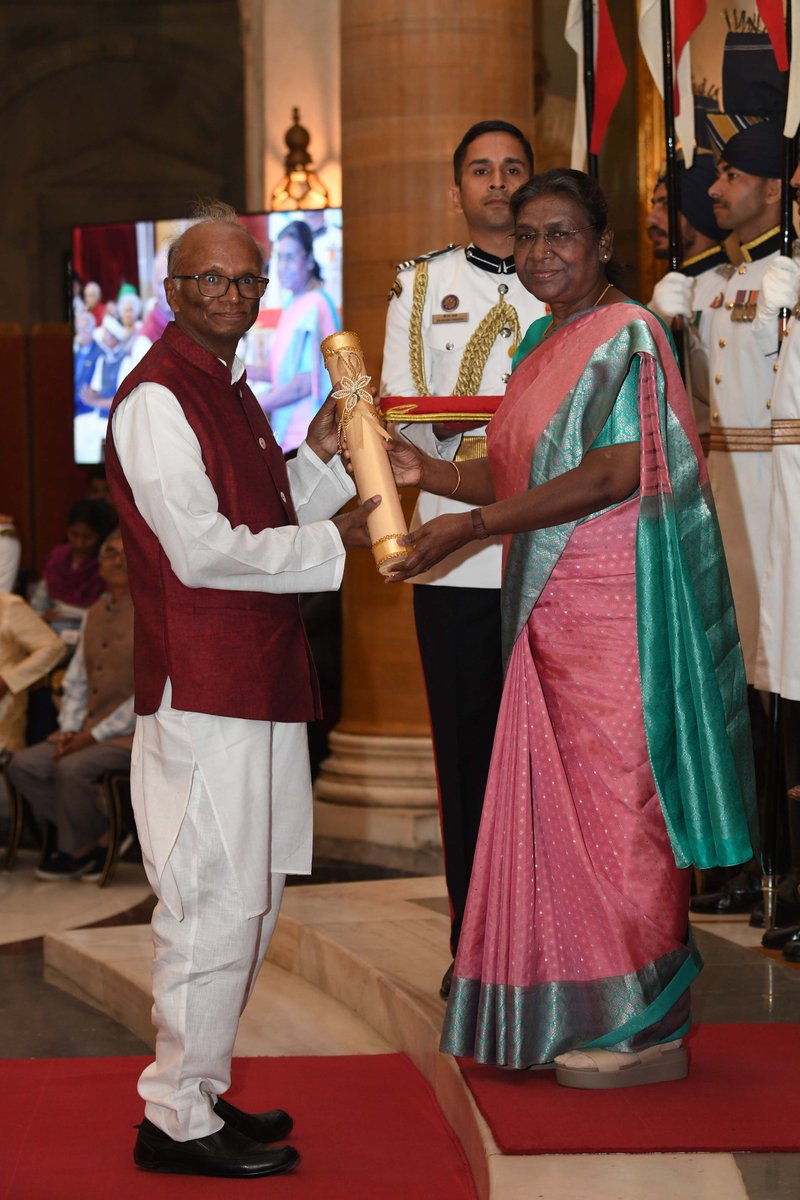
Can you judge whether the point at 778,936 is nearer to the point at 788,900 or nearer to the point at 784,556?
the point at 788,900

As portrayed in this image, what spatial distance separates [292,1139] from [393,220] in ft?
14.1

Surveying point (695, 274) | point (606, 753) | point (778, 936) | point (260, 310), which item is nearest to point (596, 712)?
point (606, 753)

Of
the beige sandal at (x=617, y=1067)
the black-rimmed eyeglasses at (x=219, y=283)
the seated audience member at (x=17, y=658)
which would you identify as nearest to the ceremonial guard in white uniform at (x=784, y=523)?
the beige sandal at (x=617, y=1067)

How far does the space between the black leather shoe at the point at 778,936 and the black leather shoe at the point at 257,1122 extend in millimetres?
1601

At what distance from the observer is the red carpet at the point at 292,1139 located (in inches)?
129

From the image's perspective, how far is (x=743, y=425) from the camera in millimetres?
5273

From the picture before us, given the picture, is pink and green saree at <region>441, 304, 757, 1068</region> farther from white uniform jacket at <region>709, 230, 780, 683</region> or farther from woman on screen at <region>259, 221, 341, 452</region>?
woman on screen at <region>259, 221, 341, 452</region>

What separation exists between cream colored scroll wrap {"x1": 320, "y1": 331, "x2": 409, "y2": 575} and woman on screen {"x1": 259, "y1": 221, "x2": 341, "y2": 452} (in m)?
6.88

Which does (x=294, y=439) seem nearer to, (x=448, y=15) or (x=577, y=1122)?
(x=448, y=15)

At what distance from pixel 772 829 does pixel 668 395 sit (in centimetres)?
172

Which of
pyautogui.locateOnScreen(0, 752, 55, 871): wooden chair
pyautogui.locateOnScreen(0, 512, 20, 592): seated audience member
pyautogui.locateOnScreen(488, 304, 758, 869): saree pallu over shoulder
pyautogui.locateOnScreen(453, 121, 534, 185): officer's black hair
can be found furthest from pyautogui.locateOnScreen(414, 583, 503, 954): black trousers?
pyautogui.locateOnScreen(0, 512, 20, 592): seated audience member

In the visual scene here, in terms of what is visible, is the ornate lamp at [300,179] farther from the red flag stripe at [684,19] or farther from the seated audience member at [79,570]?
the red flag stripe at [684,19]

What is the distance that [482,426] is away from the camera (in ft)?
13.2

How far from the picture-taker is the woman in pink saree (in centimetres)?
338
